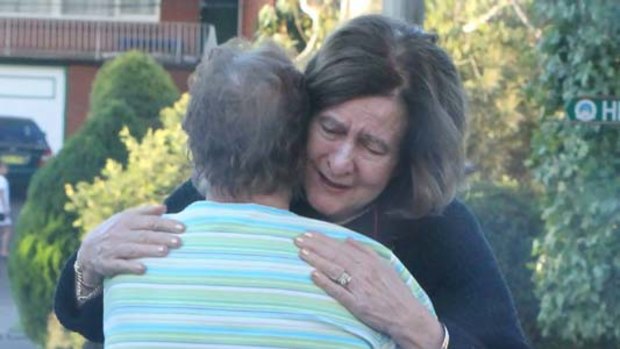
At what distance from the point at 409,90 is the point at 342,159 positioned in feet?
0.59

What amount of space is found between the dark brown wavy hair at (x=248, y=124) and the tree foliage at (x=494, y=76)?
914cm

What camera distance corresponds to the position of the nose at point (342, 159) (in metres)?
2.67

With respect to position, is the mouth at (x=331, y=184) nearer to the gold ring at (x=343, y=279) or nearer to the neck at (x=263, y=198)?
the neck at (x=263, y=198)

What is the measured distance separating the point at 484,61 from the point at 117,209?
11.8 ft

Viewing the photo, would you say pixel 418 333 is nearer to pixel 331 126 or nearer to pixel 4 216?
pixel 331 126

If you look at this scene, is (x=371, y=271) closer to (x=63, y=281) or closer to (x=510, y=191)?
(x=63, y=281)

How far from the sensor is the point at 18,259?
11.4m

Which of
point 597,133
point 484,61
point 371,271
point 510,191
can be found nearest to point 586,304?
point 597,133

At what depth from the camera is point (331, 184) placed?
2701 millimetres

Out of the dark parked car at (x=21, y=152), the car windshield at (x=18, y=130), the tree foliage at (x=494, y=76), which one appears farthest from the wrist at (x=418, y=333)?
the car windshield at (x=18, y=130)

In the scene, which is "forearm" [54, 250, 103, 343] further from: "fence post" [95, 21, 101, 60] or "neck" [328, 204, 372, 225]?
"fence post" [95, 21, 101, 60]

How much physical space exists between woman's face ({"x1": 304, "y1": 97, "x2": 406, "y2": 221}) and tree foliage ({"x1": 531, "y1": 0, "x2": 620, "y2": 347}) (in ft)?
15.5

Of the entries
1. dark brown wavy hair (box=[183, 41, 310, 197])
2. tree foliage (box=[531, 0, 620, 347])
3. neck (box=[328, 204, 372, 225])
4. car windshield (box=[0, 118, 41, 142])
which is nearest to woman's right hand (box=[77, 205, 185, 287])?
dark brown wavy hair (box=[183, 41, 310, 197])

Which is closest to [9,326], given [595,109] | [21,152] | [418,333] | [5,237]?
[5,237]
